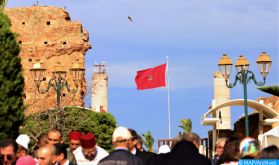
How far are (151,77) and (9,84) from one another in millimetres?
21161

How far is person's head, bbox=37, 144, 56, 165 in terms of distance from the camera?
10469mm

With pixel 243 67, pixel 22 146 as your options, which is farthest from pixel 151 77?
pixel 22 146

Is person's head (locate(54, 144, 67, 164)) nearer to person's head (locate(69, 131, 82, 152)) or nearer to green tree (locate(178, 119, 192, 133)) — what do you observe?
person's head (locate(69, 131, 82, 152))

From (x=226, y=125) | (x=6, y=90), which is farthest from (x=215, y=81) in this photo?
(x=6, y=90)

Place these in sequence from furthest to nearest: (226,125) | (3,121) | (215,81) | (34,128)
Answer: (215,81), (226,125), (34,128), (3,121)

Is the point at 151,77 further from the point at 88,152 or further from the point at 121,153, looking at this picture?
the point at 121,153

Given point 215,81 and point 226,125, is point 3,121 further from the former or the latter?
point 215,81

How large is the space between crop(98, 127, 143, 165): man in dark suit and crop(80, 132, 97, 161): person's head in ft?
4.72

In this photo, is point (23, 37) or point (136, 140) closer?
point (136, 140)

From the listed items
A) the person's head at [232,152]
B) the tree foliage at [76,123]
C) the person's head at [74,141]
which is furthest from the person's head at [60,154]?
the tree foliage at [76,123]

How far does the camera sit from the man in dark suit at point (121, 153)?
10.9m

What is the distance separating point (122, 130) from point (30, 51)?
6143cm

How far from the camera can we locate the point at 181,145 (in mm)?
10797

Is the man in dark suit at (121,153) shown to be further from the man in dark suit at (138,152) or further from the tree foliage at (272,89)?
the tree foliage at (272,89)
